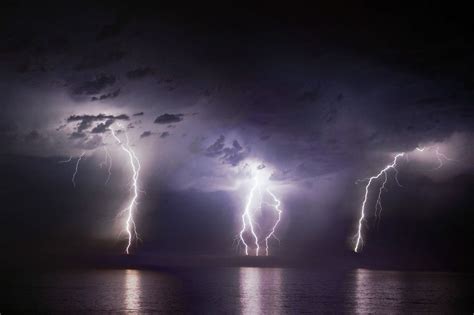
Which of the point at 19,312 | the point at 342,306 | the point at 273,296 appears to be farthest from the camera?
the point at 273,296

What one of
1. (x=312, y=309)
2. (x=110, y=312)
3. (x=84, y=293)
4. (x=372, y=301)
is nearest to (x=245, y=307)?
(x=312, y=309)

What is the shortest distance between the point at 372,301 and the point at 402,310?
5707 mm

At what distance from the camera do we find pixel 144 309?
29172mm

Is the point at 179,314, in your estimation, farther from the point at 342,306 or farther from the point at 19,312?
the point at 342,306

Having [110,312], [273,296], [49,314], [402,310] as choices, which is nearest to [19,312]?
[49,314]

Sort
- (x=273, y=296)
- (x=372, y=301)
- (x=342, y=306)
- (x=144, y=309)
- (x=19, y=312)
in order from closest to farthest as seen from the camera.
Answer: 1. (x=19, y=312)
2. (x=144, y=309)
3. (x=342, y=306)
4. (x=372, y=301)
5. (x=273, y=296)

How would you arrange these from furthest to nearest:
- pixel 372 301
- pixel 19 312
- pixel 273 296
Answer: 1. pixel 273 296
2. pixel 372 301
3. pixel 19 312

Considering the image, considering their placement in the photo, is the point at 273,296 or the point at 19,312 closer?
the point at 19,312

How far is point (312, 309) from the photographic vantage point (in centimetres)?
3034

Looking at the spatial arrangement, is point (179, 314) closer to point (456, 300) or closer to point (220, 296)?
point (220, 296)

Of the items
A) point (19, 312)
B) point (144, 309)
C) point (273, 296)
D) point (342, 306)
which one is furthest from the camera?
point (273, 296)

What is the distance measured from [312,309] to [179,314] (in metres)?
8.47

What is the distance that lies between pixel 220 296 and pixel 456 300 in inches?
710

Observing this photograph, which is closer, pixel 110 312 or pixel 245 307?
pixel 110 312
